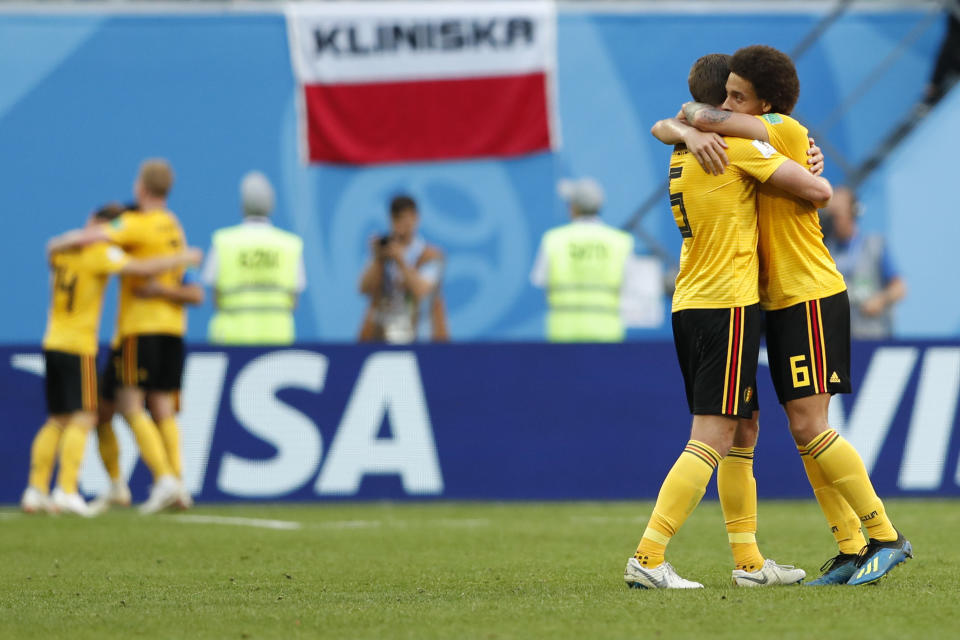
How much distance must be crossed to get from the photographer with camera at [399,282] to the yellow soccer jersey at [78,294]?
2.32m

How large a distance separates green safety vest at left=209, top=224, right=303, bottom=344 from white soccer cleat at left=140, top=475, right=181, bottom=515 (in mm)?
1545

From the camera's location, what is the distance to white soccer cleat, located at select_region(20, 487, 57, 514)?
9.62m

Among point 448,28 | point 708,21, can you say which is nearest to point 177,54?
point 448,28

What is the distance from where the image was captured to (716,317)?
17.8ft

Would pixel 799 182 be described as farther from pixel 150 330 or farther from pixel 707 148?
pixel 150 330

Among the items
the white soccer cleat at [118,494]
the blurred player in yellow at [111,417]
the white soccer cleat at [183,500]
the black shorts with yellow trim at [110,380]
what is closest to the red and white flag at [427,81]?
the blurred player in yellow at [111,417]

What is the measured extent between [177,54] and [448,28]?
102 inches

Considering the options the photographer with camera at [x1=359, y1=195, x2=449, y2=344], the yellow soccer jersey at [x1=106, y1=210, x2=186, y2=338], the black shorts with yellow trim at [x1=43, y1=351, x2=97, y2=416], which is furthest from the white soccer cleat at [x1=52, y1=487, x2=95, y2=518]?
the photographer with camera at [x1=359, y1=195, x2=449, y2=344]

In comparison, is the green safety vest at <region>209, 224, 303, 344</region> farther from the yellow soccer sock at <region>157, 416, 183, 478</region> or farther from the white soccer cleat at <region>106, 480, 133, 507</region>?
the white soccer cleat at <region>106, 480, 133, 507</region>

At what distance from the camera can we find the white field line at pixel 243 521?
8742 mm

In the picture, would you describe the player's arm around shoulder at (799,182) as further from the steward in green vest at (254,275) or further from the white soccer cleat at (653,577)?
the steward in green vest at (254,275)

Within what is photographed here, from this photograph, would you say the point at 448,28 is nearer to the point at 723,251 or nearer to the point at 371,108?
the point at 371,108

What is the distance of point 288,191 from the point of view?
14867mm

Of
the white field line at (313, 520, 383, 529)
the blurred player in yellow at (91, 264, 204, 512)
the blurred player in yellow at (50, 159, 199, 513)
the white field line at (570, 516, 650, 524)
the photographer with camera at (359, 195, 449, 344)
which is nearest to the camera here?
the white field line at (313, 520, 383, 529)
